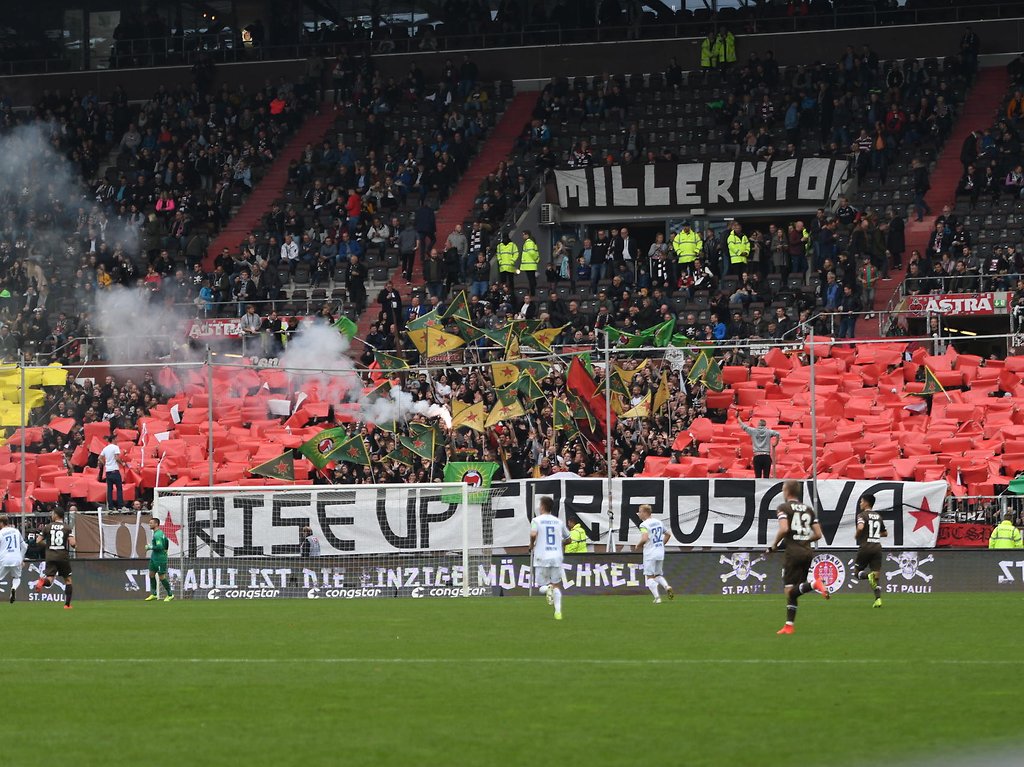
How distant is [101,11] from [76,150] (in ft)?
25.1

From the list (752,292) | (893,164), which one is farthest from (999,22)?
(752,292)

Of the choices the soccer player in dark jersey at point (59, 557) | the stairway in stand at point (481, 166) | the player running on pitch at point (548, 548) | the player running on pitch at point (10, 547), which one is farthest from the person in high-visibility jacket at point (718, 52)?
the player running on pitch at point (548, 548)

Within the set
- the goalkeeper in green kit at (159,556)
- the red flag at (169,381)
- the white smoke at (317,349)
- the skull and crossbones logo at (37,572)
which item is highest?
the white smoke at (317,349)

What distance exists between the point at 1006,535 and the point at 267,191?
95.0 feet

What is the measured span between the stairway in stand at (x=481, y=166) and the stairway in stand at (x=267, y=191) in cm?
533

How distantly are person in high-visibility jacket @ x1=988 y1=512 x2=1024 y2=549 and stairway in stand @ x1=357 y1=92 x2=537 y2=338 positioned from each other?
20.1 metres

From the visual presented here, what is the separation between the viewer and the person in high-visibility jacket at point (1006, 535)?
28781 mm

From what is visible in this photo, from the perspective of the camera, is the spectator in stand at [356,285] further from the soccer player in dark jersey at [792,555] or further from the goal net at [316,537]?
the soccer player in dark jersey at [792,555]

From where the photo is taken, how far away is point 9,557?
29.6m

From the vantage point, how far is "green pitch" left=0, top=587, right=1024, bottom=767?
10812 mm

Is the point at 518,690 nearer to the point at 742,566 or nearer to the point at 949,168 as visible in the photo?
the point at 742,566

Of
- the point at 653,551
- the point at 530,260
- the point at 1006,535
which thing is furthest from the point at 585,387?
the point at 530,260

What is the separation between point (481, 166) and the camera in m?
50.1

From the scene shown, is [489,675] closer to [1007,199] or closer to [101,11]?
[1007,199]
